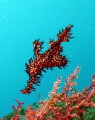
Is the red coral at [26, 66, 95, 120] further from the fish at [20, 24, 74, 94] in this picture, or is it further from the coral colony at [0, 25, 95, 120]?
the fish at [20, 24, 74, 94]

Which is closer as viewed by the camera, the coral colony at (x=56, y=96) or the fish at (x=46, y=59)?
the coral colony at (x=56, y=96)

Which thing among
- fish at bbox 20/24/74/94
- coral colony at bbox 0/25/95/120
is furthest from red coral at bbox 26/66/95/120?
fish at bbox 20/24/74/94

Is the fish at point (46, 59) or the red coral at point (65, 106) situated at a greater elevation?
the fish at point (46, 59)

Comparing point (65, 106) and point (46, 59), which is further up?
point (46, 59)

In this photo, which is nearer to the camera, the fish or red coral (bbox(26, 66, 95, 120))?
red coral (bbox(26, 66, 95, 120))

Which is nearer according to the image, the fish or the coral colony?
the coral colony

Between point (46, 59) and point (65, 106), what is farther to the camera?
point (65, 106)

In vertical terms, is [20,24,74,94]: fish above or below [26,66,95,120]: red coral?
above

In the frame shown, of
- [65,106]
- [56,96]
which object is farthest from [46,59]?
[65,106]

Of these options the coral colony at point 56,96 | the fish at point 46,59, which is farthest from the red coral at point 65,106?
the fish at point 46,59

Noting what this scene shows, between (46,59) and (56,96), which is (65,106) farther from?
(46,59)

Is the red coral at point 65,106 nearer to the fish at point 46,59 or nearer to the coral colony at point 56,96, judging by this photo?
the coral colony at point 56,96
